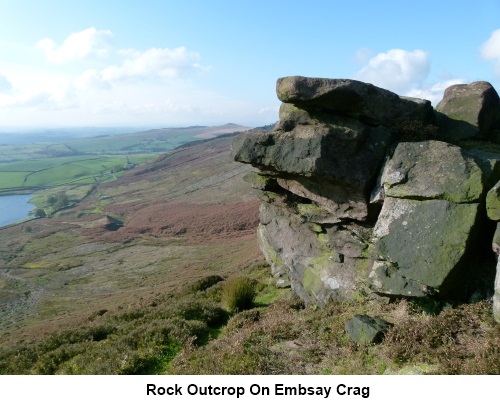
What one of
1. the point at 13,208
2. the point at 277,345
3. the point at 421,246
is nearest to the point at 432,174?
the point at 421,246

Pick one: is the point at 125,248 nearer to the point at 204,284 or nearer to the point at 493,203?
the point at 204,284

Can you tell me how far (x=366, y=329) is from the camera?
35.3 ft

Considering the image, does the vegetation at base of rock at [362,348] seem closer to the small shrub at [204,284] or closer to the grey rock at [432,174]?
the grey rock at [432,174]

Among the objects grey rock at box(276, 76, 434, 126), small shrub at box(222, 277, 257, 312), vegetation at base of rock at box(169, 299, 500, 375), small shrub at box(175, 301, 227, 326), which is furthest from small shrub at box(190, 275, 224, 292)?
grey rock at box(276, 76, 434, 126)

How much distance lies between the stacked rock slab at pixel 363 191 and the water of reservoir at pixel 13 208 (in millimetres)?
165979

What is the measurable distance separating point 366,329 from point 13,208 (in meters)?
201

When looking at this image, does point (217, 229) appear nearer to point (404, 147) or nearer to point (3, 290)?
point (3, 290)

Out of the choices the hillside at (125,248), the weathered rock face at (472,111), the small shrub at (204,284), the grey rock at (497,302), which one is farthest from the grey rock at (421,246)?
the hillside at (125,248)

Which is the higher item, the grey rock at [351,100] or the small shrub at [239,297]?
the grey rock at [351,100]

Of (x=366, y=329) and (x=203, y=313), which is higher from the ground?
(x=366, y=329)

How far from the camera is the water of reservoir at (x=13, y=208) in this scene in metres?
155

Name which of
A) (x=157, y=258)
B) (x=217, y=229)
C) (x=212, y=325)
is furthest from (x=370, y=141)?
(x=217, y=229)

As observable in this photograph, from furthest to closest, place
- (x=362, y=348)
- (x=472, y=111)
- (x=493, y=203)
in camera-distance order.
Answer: (x=472, y=111) < (x=493, y=203) < (x=362, y=348)

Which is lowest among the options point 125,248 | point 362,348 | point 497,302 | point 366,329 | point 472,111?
point 125,248
